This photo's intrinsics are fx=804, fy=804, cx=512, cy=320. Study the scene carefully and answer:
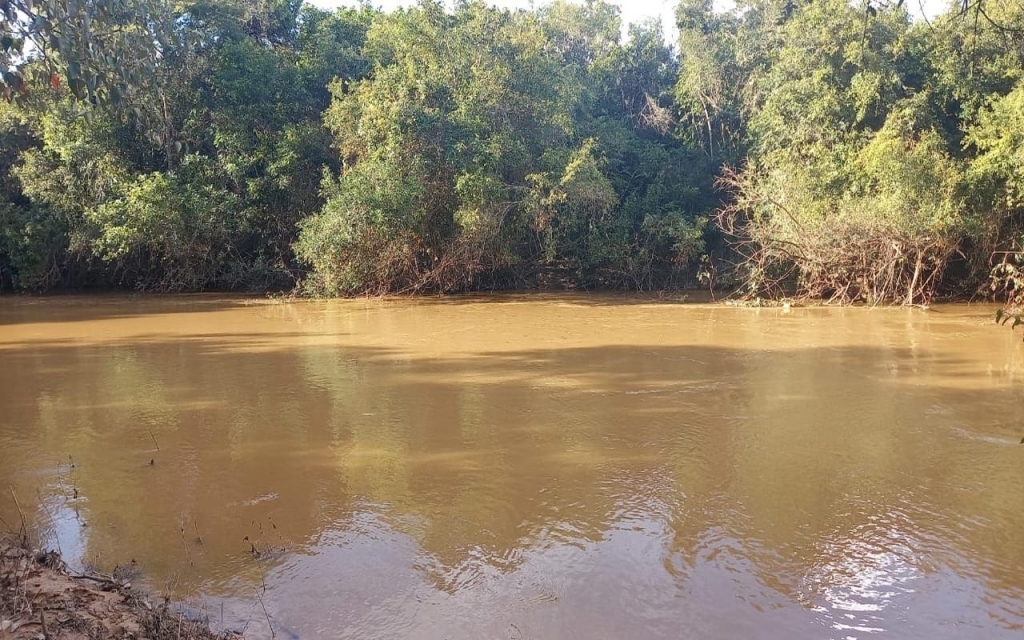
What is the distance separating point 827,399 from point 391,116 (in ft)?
36.7

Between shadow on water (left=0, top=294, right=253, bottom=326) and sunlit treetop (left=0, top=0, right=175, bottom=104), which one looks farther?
shadow on water (left=0, top=294, right=253, bottom=326)

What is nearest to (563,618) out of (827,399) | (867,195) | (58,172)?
(827,399)

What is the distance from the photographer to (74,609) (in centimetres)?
304

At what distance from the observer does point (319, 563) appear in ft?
13.5

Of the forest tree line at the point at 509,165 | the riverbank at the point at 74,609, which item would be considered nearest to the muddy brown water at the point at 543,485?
the riverbank at the point at 74,609

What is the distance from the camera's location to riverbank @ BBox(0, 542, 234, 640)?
2.80m

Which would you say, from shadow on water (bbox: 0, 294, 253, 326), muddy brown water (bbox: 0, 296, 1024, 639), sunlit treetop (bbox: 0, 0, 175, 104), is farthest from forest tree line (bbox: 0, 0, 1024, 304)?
sunlit treetop (bbox: 0, 0, 175, 104)

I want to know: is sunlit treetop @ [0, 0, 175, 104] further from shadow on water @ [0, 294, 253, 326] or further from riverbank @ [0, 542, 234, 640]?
shadow on water @ [0, 294, 253, 326]

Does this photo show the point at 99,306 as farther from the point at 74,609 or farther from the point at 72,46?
the point at 74,609

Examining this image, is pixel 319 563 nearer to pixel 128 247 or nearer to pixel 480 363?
pixel 480 363

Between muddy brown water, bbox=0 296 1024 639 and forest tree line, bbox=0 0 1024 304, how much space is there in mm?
5310

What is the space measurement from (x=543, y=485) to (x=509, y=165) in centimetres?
1306

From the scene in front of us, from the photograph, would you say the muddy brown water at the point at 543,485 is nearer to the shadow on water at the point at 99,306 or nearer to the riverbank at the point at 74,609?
the riverbank at the point at 74,609

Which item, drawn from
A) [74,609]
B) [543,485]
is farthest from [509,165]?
[74,609]
